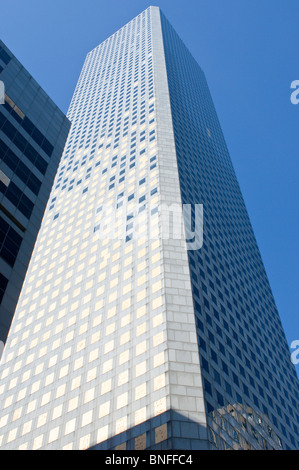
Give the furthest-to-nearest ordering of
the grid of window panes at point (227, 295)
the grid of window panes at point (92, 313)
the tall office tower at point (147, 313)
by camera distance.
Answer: the grid of window panes at point (227, 295) → the grid of window panes at point (92, 313) → the tall office tower at point (147, 313)

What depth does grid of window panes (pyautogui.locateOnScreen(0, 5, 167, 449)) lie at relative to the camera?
167ft

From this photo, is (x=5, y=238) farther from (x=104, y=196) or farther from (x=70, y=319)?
(x=104, y=196)

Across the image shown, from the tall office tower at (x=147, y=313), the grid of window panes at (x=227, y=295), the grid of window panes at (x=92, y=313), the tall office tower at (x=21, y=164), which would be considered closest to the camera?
the tall office tower at (x=21, y=164)

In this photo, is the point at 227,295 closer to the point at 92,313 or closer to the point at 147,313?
the point at 147,313

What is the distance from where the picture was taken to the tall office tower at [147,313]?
4819cm

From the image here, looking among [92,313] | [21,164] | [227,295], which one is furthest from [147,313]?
[21,164]

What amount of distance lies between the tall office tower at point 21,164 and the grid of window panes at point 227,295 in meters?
22.8

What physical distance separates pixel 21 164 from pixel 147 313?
24.3 meters

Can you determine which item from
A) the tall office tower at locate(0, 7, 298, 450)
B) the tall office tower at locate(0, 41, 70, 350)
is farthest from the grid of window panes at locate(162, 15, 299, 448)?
the tall office tower at locate(0, 41, 70, 350)

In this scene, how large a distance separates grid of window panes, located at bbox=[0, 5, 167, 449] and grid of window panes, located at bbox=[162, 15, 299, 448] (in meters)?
6.05

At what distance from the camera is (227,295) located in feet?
232

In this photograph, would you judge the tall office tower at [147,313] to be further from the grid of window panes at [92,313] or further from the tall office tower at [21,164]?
the tall office tower at [21,164]

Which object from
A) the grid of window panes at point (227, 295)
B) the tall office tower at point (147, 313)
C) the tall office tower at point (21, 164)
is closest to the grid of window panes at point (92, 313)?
the tall office tower at point (147, 313)

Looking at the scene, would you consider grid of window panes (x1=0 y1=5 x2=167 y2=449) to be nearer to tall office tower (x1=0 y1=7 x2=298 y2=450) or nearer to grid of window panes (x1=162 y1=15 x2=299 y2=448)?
tall office tower (x1=0 y1=7 x2=298 y2=450)
